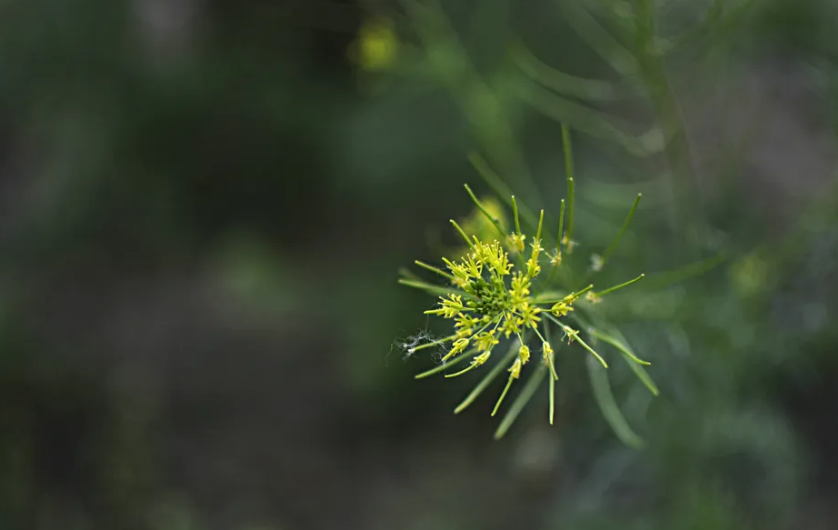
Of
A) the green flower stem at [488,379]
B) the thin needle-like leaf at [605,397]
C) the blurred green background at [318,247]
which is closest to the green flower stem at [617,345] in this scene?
the green flower stem at [488,379]

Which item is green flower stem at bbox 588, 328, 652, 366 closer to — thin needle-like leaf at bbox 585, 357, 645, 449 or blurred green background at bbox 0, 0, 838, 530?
thin needle-like leaf at bbox 585, 357, 645, 449

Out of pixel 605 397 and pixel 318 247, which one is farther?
pixel 318 247

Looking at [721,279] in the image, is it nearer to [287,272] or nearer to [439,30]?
[439,30]

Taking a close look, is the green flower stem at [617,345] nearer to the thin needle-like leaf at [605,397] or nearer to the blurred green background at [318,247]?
the thin needle-like leaf at [605,397]

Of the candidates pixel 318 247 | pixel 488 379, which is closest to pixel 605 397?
pixel 488 379

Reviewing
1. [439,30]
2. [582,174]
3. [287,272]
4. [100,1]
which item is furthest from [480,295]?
[100,1]

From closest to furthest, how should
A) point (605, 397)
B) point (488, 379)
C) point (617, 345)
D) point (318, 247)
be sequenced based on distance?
point (617, 345)
point (488, 379)
point (605, 397)
point (318, 247)

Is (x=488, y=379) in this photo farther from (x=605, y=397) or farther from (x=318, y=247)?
(x=318, y=247)

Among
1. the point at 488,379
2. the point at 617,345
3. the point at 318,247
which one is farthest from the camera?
the point at 318,247

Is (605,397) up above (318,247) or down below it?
below
